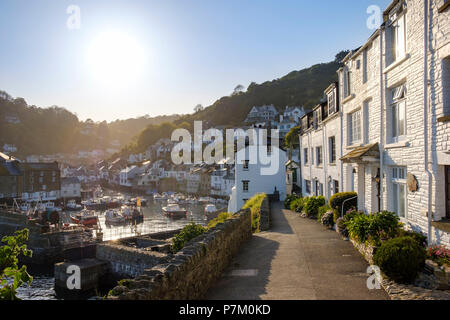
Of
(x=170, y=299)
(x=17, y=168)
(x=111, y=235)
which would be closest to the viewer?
(x=170, y=299)

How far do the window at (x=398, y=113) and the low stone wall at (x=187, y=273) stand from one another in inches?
264

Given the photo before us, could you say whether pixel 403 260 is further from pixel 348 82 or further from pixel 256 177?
pixel 256 177

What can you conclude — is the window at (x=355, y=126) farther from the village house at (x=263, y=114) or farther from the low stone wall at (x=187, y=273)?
the village house at (x=263, y=114)

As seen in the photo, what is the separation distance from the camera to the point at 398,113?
36.8ft

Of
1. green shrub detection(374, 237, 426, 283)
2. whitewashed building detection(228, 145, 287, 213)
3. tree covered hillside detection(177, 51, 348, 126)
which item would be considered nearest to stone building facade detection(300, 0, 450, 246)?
green shrub detection(374, 237, 426, 283)

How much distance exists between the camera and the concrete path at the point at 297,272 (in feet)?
25.5

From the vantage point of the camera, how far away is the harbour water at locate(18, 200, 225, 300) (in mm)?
30108

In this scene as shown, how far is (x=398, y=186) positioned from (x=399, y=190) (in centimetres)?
15

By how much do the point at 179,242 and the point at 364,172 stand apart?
32.0 ft

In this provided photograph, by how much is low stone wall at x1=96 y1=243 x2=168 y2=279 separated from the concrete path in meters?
12.8

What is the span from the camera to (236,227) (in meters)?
13.2

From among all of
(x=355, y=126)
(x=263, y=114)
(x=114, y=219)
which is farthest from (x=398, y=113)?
(x=263, y=114)

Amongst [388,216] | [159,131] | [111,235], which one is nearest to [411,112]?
[388,216]
